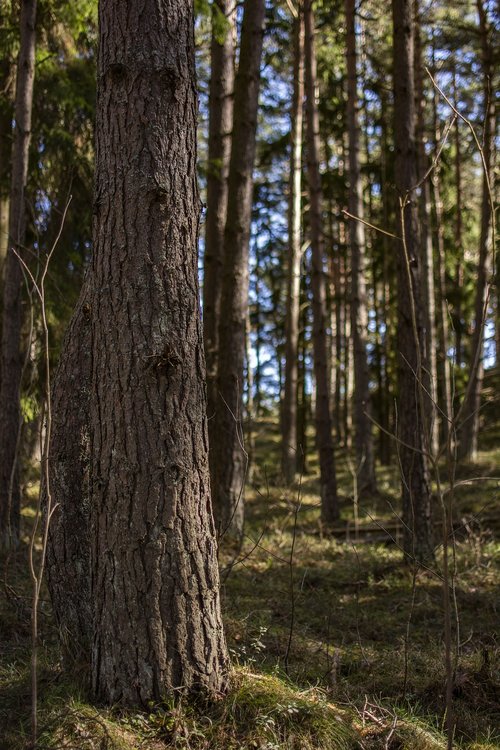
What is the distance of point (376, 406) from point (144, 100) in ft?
56.6

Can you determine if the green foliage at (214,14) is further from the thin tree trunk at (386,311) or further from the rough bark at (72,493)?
the thin tree trunk at (386,311)

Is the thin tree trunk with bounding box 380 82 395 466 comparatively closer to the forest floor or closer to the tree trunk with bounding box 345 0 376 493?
the tree trunk with bounding box 345 0 376 493

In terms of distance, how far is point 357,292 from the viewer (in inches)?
498

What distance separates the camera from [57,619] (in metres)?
3.77

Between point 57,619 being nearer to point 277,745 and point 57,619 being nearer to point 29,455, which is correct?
point 277,745

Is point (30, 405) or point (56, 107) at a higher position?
point (56, 107)

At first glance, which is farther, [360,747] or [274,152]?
[274,152]

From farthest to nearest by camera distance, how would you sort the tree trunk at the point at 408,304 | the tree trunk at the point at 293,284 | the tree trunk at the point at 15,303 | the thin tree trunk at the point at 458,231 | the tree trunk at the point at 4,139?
the thin tree trunk at the point at 458,231
the tree trunk at the point at 293,284
the tree trunk at the point at 4,139
the tree trunk at the point at 15,303
the tree trunk at the point at 408,304

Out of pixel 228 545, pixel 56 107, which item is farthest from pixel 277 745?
pixel 56 107

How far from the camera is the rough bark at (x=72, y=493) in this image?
146 inches

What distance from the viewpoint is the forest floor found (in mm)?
3059

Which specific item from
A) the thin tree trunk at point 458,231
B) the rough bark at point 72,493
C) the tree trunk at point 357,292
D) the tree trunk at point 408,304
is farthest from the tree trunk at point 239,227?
the thin tree trunk at point 458,231

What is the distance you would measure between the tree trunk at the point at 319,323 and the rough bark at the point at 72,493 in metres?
6.85

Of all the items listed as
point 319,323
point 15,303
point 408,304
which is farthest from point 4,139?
point 408,304
